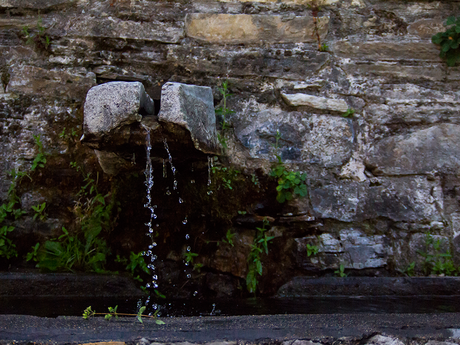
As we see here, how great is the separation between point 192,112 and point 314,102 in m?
0.89

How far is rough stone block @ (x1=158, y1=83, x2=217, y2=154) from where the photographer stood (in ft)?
5.32

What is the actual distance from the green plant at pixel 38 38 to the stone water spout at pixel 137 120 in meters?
0.76

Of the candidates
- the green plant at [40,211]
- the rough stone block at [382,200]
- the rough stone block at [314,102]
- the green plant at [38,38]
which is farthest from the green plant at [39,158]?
the rough stone block at [382,200]

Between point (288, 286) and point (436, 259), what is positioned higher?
point (436, 259)

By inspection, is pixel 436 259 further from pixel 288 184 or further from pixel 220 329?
pixel 220 329

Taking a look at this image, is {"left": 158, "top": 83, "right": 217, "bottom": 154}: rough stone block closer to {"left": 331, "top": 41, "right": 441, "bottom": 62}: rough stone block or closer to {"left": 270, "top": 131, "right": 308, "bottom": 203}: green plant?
{"left": 270, "top": 131, "right": 308, "bottom": 203}: green plant

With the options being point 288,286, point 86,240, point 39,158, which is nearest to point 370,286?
point 288,286

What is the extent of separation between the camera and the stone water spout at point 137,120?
5.31ft

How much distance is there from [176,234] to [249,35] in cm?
131

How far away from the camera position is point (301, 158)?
218cm

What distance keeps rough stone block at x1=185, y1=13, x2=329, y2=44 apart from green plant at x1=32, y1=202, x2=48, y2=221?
1.35 metres

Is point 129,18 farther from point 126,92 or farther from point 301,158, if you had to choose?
point 301,158

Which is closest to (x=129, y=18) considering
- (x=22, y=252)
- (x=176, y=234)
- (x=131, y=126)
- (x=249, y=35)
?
(x=249, y=35)

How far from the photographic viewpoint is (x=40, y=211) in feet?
6.65
